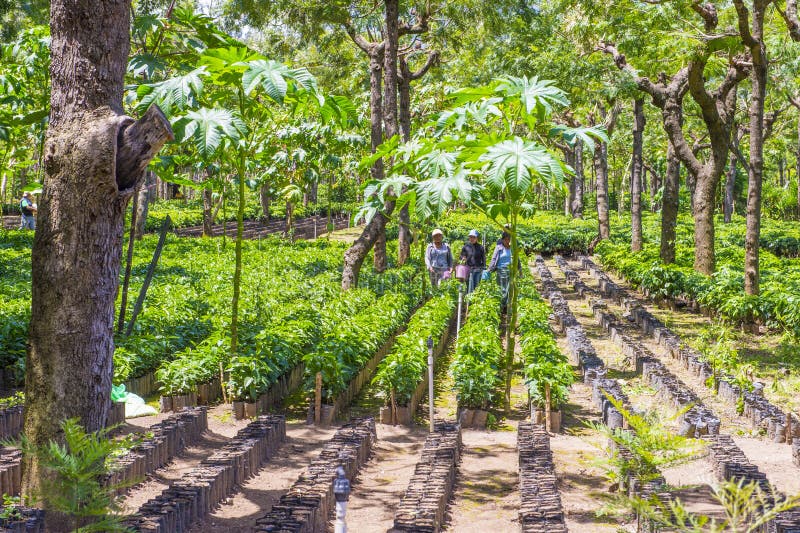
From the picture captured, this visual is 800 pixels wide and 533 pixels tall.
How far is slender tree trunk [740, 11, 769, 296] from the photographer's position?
482 inches

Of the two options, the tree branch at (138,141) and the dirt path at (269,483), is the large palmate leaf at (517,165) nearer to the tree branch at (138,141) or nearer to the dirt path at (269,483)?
the tree branch at (138,141)

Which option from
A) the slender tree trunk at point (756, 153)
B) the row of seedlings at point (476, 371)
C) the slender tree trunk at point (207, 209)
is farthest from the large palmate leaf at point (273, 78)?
the slender tree trunk at point (207, 209)

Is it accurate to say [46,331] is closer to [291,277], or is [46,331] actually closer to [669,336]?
[669,336]

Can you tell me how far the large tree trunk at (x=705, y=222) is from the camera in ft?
50.9

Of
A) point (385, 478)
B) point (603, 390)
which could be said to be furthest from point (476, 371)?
point (603, 390)

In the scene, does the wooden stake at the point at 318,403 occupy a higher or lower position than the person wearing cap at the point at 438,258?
lower

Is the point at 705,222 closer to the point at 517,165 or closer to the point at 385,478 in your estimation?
the point at 517,165

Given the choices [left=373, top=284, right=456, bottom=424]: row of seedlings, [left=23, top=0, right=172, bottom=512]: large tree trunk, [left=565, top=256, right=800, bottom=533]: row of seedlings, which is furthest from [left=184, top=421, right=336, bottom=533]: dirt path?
[left=565, top=256, right=800, bottom=533]: row of seedlings

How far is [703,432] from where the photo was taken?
7277 mm

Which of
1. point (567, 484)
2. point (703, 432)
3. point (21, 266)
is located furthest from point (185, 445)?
point (21, 266)

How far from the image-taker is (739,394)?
27.8 ft

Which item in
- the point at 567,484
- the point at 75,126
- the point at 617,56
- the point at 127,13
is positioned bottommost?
the point at 567,484

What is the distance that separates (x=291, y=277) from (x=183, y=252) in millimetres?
6896

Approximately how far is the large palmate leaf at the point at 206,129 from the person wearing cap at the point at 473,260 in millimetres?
8539
